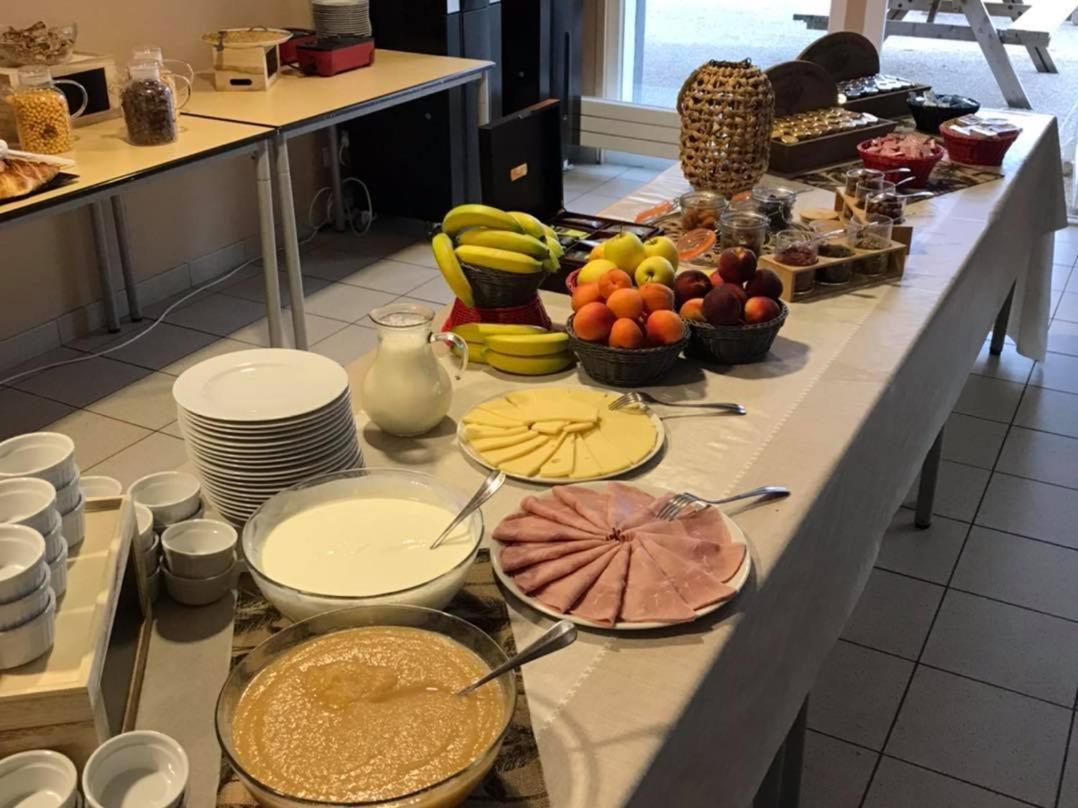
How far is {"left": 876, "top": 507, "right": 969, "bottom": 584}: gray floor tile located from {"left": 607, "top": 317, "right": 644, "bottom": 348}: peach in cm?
116

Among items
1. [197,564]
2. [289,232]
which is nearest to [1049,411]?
[289,232]

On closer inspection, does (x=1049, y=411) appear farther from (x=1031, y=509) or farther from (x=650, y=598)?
(x=650, y=598)

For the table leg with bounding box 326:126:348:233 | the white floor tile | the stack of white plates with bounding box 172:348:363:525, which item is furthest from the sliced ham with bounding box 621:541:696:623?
the table leg with bounding box 326:126:348:233

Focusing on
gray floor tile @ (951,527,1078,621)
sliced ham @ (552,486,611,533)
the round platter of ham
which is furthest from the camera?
gray floor tile @ (951,527,1078,621)

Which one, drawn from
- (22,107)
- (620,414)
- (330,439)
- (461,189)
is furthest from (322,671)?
(461,189)

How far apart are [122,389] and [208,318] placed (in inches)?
22.5

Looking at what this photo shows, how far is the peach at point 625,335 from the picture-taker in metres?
1.50

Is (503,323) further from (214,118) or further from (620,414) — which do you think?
(214,118)

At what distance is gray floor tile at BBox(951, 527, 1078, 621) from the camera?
228cm

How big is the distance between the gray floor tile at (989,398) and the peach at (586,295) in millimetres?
1851

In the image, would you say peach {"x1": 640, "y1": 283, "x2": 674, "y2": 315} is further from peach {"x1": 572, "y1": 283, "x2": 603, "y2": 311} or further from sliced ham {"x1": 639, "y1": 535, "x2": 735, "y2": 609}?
sliced ham {"x1": 639, "y1": 535, "x2": 735, "y2": 609}

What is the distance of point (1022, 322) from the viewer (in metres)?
3.21

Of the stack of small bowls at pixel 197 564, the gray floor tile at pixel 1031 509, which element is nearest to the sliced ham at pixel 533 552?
the stack of small bowls at pixel 197 564

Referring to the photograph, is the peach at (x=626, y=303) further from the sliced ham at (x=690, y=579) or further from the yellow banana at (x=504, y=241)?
the sliced ham at (x=690, y=579)
